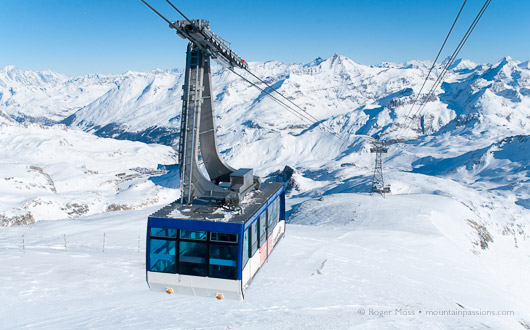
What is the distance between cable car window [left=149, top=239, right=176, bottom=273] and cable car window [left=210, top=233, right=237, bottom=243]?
1689 mm

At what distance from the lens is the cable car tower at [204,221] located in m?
13.8

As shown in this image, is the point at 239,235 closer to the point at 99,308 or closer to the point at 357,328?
the point at 357,328

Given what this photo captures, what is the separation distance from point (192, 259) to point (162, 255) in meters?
1.22

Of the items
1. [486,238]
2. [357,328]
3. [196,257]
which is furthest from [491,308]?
[486,238]

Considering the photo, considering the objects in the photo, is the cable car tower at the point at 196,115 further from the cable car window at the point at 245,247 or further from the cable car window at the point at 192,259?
the cable car window at the point at 192,259

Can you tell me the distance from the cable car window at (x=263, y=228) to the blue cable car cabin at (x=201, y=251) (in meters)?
1.18

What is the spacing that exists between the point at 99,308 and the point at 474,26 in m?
19.8

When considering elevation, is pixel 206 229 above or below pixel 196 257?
above

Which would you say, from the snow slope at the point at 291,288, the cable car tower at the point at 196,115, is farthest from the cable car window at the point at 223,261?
the cable car tower at the point at 196,115

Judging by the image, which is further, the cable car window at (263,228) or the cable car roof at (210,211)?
the cable car window at (263,228)

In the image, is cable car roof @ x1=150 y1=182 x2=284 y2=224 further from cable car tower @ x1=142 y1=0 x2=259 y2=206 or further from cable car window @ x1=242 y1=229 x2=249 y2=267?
cable car window @ x1=242 y1=229 x2=249 y2=267

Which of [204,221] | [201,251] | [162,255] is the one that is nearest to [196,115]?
[204,221]

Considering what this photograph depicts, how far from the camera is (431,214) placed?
45.4 meters

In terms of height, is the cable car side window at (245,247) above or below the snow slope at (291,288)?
above
